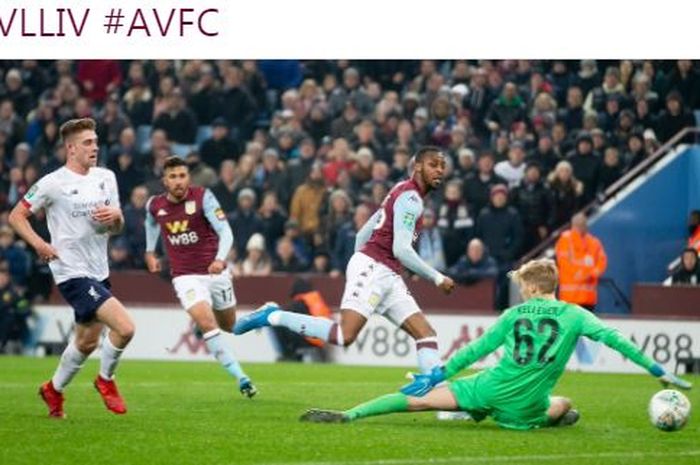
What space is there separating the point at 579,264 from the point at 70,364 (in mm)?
10574

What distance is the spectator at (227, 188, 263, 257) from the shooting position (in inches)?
1021

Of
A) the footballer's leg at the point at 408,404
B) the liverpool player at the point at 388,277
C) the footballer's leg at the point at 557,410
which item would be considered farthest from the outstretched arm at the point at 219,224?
the footballer's leg at the point at 557,410

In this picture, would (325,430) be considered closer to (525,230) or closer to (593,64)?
(525,230)

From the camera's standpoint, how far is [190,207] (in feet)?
54.9

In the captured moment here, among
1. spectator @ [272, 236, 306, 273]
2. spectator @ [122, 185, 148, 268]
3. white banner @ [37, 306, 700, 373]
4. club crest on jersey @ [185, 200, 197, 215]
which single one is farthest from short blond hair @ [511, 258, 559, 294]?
spectator @ [122, 185, 148, 268]

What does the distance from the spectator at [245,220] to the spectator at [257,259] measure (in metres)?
0.16

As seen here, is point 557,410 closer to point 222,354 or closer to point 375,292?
point 375,292

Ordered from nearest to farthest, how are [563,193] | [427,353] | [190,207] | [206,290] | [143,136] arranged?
[427,353] → [206,290] → [190,207] → [563,193] → [143,136]

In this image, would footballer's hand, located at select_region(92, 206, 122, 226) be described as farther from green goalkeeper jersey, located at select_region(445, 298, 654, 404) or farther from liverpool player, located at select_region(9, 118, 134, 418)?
green goalkeeper jersey, located at select_region(445, 298, 654, 404)

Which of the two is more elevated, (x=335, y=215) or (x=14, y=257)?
(x=335, y=215)

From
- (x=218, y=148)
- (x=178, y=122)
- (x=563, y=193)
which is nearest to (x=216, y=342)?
(x=563, y=193)

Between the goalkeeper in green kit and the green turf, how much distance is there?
0.22 m

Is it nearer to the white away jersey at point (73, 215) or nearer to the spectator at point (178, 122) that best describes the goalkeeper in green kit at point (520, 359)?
the white away jersey at point (73, 215)
